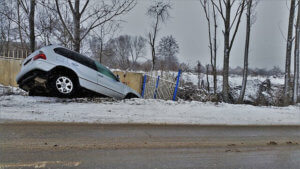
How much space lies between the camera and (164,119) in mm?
4523

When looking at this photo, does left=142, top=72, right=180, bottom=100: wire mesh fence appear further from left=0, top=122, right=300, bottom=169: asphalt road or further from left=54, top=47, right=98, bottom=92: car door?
left=0, top=122, right=300, bottom=169: asphalt road

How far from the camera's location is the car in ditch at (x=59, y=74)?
501 centimetres

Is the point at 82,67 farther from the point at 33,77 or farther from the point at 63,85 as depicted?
the point at 33,77

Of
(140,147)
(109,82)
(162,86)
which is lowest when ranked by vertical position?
(140,147)

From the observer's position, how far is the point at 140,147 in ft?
9.08

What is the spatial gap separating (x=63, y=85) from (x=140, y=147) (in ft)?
12.2

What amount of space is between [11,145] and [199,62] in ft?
46.8

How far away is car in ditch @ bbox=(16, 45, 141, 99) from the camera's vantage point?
5008 mm

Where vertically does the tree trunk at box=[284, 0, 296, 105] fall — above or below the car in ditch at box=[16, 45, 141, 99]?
above

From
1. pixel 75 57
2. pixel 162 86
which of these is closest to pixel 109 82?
pixel 75 57

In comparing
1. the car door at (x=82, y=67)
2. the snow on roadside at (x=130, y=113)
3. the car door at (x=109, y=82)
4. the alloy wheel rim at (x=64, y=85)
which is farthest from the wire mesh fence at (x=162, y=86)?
the alloy wheel rim at (x=64, y=85)

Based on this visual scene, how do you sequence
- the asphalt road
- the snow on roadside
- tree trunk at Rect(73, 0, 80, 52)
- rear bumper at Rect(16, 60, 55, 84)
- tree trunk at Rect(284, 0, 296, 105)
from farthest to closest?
tree trunk at Rect(284, 0, 296, 105) < tree trunk at Rect(73, 0, 80, 52) < rear bumper at Rect(16, 60, 55, 84) < the snow on roadside < the asphalt road

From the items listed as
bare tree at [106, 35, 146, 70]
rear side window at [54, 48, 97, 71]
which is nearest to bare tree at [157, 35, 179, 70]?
bare tree at [106, 35, 146, 70]

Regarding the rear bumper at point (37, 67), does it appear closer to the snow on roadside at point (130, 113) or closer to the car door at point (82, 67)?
the car door at point (82, 67)
